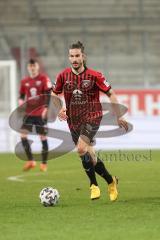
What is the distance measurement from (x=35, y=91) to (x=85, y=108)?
641 cm

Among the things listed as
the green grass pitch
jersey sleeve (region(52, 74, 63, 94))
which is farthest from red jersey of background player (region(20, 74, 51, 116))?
jersey sleeve (region(52, 74, 63, 94))

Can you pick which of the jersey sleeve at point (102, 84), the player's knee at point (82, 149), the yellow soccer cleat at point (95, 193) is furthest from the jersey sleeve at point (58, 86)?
the yellow soccer cleat at point (95, 193)

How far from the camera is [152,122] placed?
21.6 m

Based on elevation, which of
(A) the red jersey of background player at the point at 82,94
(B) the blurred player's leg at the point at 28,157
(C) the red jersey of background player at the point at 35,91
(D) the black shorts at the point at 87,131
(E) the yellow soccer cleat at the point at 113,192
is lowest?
(B) the blurred player's leg at the point at 28,157

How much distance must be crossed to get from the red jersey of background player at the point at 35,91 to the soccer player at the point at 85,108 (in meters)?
6.12

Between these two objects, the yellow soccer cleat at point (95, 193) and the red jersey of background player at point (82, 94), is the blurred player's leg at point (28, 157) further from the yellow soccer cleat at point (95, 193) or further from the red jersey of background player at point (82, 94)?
the yellow soccer cleat at point (95, 193)

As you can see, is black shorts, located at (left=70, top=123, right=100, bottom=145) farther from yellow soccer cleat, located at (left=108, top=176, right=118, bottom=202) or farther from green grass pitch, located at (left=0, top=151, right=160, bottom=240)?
green grass pitch, located at (left=0, top=151, right=160, bottom=240)

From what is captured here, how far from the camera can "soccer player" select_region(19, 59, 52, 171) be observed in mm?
16125

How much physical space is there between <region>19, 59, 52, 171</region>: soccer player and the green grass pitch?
849 mm

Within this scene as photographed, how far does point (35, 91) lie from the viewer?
641 inches

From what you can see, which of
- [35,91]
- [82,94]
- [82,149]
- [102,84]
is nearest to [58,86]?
[82,94]

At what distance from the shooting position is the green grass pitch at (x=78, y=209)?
7.11m

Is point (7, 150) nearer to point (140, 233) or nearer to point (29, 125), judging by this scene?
point (29, 125)

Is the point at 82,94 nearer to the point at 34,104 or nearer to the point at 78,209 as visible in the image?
the point at 78,209
